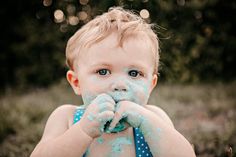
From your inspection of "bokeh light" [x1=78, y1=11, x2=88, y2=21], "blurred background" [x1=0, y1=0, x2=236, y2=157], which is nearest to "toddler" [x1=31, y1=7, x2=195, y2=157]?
"blurred background" [x1=0, y1=0, x2=236, y2=157]

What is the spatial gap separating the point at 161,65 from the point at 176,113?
0.57 meters

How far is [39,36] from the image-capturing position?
6430 millimetres

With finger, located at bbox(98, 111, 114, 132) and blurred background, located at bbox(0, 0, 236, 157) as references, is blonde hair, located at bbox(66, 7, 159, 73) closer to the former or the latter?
finger, located at bbox(98, 111, 114, 132)

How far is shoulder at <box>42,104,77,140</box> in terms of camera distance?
7.27ft

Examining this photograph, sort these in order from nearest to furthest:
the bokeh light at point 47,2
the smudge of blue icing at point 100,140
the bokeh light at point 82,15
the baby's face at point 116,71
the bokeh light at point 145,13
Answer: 1. the baby's face at point 116,71
2. the smudge of blue icing at point 100,140
3. the bokeh light at point 145,13
4. the bokeh light at point 82,15
5. the bokeh light at point 47,2

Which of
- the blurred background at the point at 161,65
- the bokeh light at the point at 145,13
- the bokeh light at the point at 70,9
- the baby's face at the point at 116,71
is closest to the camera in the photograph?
the baby's face at the point at 116,71

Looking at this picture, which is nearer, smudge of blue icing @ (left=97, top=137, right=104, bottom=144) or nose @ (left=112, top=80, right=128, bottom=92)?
nose @ (left=112, top=80, right=128, bottom=92)

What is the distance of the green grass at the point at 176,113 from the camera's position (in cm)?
354

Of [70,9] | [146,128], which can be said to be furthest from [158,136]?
[70,9]

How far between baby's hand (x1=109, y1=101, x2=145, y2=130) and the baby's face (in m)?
0.03

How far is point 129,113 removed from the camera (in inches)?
76.5

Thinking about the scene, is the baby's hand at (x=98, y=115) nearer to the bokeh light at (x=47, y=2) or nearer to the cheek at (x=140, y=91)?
the cheek at (x=140, y=91)

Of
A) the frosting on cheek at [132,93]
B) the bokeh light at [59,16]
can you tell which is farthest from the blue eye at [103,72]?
the bokeh light at [59,16]

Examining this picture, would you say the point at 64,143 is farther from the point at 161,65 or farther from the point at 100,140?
the point at 161,65
